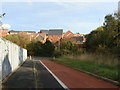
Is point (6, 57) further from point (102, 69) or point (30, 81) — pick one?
point (102, 69)

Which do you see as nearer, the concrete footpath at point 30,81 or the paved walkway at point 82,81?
the concrete footpath at point 30,81

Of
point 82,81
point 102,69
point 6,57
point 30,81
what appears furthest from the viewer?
point 102,69

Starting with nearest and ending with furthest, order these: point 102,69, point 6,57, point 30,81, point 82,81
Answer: point 30,81 → point 82,81 → point 6,57 → point 102,69

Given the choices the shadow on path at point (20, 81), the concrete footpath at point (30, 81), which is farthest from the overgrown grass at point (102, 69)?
the shadow on path at point (20, 81)

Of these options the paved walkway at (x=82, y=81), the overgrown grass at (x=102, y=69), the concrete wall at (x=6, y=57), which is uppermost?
the concrete wall at (x=6, y=57)

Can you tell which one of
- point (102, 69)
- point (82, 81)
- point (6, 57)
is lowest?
point (82, 81)

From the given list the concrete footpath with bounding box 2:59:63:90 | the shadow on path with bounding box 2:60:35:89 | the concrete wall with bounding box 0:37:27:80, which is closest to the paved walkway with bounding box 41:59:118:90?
the concrete footpath with bounding box 2:59:63:90

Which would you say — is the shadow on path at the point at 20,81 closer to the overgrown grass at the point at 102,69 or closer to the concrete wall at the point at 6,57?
the concrete wall at the point at 6,57

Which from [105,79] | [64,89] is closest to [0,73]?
Answer: [64,89]

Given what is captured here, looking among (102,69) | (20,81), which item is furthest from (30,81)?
(102,69)

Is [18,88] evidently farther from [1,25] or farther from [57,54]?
[57,54]

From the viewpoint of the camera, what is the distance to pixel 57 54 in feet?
190

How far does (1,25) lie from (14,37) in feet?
246

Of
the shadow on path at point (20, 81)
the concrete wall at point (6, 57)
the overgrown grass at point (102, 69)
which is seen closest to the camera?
the shadow on path at point (20, 81)
